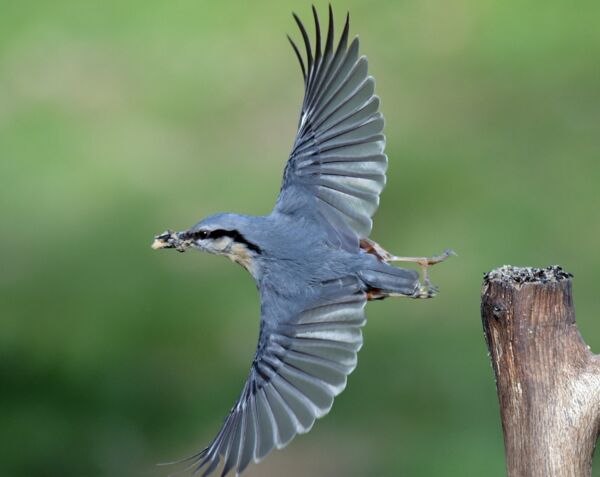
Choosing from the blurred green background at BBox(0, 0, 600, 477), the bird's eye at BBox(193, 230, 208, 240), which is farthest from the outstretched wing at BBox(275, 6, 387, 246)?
the blurred green background at BBox(0, 0, 600, 477)

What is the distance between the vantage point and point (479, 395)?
702cm

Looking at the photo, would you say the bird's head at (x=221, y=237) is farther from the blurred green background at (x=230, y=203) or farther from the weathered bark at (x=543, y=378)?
the blurred green background at (x=230, y=203)

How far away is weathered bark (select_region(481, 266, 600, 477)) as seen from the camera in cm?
362

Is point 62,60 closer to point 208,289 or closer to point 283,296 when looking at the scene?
point 208,289

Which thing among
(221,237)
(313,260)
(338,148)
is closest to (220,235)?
(221,237)

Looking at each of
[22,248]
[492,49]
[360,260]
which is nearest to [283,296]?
[360,260]

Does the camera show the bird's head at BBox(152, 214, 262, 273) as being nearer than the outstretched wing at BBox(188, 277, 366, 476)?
No

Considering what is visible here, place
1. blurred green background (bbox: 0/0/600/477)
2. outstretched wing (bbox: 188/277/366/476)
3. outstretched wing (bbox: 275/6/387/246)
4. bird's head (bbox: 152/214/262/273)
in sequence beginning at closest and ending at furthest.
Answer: outstretched wing (bbox: 188/277/366/476) → bird's head (bbox: 152/214/262/273) → outstretched wing (bbox: 275/6/387/246) → blurred green background (bbox: 0/0/600/477)

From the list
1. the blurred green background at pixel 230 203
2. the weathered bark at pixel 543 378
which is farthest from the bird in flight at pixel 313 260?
the blurred green background at pixel 230 203

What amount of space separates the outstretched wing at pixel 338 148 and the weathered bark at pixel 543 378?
1232mm

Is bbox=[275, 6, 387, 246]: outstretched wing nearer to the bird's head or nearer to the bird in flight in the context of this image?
the bird in flight

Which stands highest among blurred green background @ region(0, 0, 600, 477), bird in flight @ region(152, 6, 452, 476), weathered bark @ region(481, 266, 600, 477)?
blurred green background @ region(0, 0, 600, 477)

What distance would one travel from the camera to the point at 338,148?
197 inches

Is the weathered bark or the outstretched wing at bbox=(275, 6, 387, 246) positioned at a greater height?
the outstretched wing at bbox=(275, 6, 387, 246)
